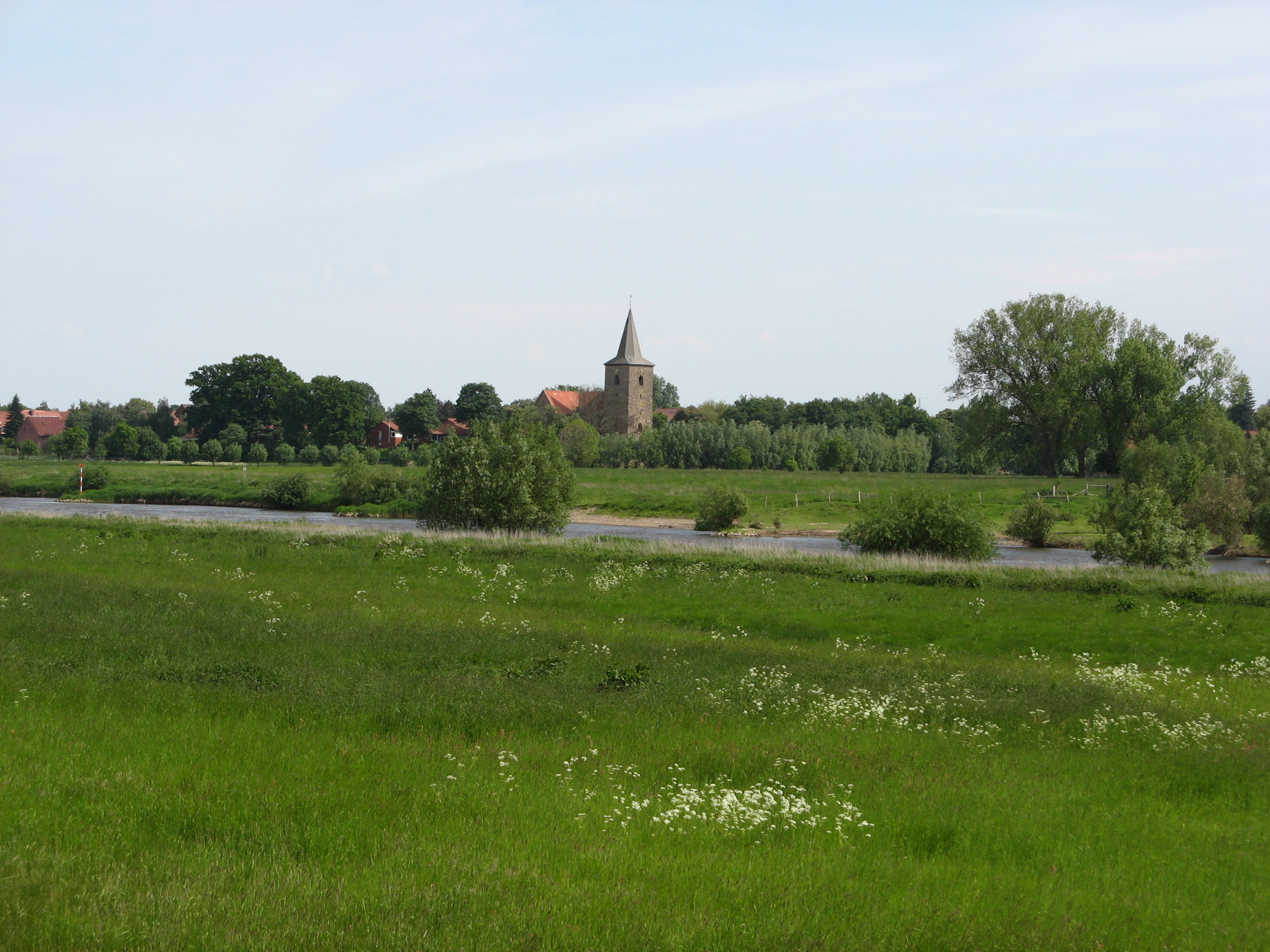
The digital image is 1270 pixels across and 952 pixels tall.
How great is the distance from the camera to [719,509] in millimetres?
64000

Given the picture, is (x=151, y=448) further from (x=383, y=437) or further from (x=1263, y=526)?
(x=1263, y=526)

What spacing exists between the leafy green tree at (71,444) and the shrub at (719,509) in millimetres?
106962

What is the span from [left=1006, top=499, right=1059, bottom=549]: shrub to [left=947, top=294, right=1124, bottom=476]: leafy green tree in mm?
28511

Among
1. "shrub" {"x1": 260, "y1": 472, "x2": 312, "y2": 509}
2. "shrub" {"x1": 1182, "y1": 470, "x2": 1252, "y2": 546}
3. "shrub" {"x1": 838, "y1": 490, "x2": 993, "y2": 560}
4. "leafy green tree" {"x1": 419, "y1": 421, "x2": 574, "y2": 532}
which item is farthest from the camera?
"shrub" {"x1": 260, "y1": 472, "x2": 312, "y2": 509}

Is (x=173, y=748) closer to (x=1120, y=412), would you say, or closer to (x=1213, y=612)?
(x=1213, y=612)

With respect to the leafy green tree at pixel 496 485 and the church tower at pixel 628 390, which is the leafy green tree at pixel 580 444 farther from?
the leafy green tree at pixel 496 485

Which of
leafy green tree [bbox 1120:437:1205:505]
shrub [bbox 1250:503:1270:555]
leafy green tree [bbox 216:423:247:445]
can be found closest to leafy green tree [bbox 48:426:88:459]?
leafy green tree [bbox 216:423:247:445]

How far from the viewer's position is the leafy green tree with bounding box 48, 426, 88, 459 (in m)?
135

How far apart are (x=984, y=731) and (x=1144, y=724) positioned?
8.46 feet

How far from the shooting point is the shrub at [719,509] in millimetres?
64000

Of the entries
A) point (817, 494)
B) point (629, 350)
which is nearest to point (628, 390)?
point (629, 350)

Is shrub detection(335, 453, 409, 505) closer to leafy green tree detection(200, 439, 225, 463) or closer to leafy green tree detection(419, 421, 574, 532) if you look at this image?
leafy green tree detection(419, 421, 574, 532)

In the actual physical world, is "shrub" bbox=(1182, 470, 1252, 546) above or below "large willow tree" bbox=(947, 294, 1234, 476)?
below

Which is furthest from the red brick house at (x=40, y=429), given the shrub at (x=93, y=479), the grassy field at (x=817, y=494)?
the grassy field at (x=817, y=494)
